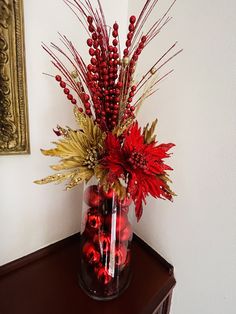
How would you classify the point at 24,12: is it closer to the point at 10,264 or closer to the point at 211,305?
the point at 10,264

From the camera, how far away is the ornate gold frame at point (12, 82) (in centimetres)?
52

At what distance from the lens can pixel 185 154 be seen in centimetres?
Answer: 66

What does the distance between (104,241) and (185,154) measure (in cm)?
39

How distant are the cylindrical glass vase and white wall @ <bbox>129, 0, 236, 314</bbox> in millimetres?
225

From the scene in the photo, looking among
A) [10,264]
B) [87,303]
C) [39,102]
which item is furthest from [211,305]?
[39,102]

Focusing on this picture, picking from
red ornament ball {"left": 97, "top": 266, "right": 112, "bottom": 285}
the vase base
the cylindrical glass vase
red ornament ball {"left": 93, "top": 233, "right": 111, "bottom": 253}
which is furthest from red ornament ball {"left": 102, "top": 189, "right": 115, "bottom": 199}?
the vase base

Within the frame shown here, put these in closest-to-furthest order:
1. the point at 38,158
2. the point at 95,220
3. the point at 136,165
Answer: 1. the point at 136,165
2. the point at 95,220
3. the point at 38,158

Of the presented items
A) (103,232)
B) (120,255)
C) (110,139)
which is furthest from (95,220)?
(110,139)

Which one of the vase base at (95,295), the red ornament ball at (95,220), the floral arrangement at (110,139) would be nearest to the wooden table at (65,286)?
the vase base at (95,295)

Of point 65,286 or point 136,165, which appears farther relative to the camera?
point 65,286

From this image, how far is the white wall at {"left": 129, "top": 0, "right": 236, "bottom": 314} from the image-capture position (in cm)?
54

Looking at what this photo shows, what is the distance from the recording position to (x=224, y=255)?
0.58m

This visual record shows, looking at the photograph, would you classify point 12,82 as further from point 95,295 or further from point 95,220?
point 95,295

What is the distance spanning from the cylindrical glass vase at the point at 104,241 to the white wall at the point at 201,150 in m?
0.23
